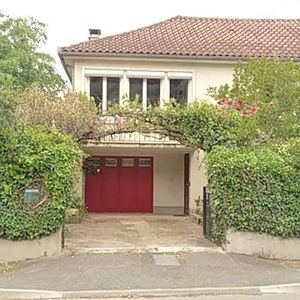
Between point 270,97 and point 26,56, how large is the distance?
1529 cm

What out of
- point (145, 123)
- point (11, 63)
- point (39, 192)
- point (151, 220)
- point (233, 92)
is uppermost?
point (11, 63)

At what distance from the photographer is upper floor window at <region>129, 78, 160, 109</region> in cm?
2128

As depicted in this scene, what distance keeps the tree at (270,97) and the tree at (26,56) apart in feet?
41.1

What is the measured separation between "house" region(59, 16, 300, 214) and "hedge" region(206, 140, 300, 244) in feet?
19.3

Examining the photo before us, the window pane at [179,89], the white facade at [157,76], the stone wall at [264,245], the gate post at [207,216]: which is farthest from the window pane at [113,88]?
the stone wall at [264,245]

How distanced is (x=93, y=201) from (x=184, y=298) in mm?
15510

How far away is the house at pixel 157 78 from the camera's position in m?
21.0

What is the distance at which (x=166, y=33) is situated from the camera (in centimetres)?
2419

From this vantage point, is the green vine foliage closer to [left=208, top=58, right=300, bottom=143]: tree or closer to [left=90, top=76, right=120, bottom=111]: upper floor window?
[left=208, top=58, right=300, bottom=143]: tree

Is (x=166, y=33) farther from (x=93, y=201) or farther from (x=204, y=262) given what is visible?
(x=204, y=262)

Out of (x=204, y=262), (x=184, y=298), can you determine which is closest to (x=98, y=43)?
(x=204, y=262)

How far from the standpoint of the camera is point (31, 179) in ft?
40.4

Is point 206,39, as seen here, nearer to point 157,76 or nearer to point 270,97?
point 157,76

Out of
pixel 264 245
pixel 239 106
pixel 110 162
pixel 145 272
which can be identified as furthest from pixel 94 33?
pixel 145 272
